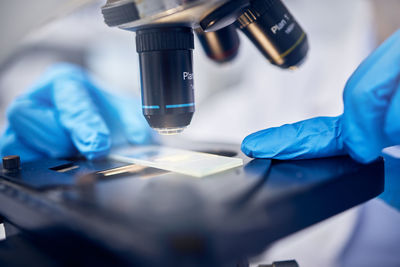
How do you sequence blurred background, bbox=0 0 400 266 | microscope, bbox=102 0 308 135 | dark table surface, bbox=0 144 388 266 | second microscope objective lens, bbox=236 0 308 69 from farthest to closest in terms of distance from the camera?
blurred background, bbox=0 0 400 266 < second microscope objective lens, bbox=236 0 308 69 < microscope, bbox=102 0 308 135 < dark table surface, bbox=0 144 388 266

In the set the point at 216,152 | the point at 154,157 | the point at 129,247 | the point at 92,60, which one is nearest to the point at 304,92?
the point at 216,152

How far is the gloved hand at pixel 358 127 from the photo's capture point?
0.65 meters

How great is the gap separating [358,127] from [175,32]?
1.34ft

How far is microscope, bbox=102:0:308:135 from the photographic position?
1.98 feet

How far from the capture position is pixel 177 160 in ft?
2.53

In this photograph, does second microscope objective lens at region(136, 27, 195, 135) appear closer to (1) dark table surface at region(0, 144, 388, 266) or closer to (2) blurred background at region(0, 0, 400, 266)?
(1) dark table surface at region(0, 144, 388, 266)

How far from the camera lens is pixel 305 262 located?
3.04 ft

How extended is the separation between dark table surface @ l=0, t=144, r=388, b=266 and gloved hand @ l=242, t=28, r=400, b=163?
0.03 meters

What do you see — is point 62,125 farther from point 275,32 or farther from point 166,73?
point 275,32

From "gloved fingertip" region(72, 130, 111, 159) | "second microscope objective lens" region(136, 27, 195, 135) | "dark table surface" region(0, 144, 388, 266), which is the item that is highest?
"second microscope objective lens" region(136, 27, 195, 135)

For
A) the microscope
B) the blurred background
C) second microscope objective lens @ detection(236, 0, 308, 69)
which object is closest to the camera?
the microscope

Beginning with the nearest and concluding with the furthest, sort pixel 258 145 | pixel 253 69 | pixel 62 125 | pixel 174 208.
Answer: pixel 174 208 → pixel 258 145 → pixel 62 125 → pixel 253 69

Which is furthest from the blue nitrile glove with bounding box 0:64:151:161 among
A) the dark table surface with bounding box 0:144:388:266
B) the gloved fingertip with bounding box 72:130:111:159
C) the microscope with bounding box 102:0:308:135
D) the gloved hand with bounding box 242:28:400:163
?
the gloved hand with bounding box 242:28:400:163

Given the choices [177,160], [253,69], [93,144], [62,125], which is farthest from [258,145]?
[253,69]
